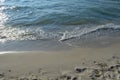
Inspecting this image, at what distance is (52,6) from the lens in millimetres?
13570

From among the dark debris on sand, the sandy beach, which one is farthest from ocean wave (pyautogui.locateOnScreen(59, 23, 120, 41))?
the dark debris on sand

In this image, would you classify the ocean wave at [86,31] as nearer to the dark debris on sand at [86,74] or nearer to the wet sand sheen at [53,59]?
the wet sand sheen at [53,59]

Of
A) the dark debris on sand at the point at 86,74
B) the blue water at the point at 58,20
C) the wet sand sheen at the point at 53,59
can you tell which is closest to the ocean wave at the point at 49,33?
the blue water at the point at 58,20

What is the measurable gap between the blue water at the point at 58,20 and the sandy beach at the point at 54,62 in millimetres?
1052

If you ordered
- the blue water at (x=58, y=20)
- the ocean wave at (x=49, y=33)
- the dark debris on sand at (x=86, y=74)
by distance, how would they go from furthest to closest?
the blue water at (x=58, y=20) → the ocean wave at (x=49, y=33) → the dark debris on sand at (x=86, y=74)

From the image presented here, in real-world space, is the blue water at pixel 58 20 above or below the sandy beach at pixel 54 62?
above

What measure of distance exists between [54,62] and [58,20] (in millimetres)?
4145

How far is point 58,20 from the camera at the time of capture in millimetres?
11867

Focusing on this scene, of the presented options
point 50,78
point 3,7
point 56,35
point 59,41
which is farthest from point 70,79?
point 3,7

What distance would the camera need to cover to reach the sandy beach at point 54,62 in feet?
23.6

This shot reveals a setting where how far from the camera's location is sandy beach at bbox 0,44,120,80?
23.6ft

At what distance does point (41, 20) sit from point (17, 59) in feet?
13.0

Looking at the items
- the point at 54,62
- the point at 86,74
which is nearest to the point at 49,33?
the point at 54,62

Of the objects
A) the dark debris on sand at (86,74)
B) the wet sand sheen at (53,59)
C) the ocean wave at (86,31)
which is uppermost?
the ocean wave at (86,31)
